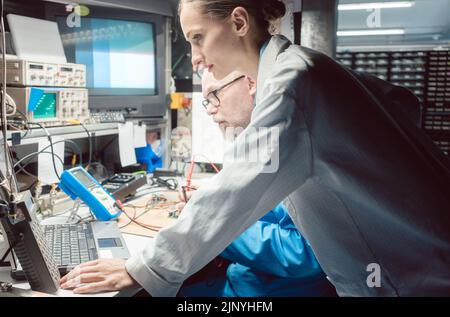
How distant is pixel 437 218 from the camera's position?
708 mm

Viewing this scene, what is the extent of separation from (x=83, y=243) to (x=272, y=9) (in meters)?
0.80

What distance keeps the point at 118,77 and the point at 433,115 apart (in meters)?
1.83

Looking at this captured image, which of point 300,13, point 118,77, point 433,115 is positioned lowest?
point 433,115

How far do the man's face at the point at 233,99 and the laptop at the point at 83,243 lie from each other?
1.84 ft

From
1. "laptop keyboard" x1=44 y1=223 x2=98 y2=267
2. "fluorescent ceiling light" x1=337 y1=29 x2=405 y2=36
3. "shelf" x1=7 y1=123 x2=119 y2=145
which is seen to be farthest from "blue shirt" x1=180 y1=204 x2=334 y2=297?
"fluorescent ceiling light" x1=337 y1=29 x2=405 y2=36

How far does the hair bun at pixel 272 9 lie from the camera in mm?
962

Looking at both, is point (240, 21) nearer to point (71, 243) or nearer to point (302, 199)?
point (302, 199)

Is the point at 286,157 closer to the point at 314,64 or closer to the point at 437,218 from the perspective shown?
the point at 314,64

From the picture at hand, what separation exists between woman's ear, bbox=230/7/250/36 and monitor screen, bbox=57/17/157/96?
3.70 ft

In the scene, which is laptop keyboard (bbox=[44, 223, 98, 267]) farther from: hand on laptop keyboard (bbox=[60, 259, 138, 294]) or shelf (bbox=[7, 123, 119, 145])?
shelf (bbox=[7, 123, 119, 145])

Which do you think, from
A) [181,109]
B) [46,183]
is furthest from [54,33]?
[181,109]

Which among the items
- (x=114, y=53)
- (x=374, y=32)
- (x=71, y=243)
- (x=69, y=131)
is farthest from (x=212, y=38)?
(x=374, y=32)

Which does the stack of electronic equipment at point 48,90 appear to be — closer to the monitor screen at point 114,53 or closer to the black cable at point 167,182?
the monitor screen at point 114,53

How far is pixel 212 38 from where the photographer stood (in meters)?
0.92
